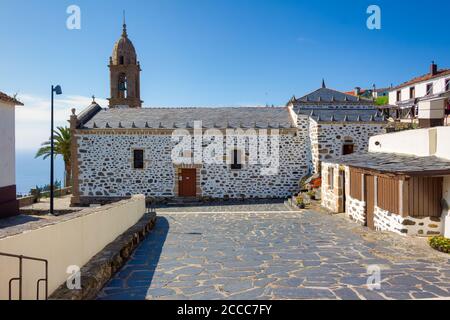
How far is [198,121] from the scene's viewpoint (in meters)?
25.7

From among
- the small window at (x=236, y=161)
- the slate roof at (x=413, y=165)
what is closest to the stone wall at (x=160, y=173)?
the small window at (x=236, y=161)

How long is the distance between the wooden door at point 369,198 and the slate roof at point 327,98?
604 inches

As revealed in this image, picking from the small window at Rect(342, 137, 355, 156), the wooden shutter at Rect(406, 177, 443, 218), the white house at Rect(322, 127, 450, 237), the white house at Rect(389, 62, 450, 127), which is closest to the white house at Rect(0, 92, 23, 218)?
the white house at Rect(322, 127, 450, 237)

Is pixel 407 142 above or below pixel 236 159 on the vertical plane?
above

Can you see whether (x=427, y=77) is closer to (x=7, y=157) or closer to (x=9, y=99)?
(x=9, y=99)

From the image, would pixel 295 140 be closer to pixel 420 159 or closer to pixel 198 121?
pixel 198 121

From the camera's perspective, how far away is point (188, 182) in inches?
974

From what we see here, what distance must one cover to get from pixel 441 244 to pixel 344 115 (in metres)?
16.7

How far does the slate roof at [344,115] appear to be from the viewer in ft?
77.7

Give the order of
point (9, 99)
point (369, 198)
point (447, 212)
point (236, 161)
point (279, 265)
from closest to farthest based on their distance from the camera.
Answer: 1. point (279, 265)
2. point (447, 212)
3. point (369, 198)
4. point (9, 99)
5. point (236, 161)

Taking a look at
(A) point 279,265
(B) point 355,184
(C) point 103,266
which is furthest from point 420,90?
(C) point 103,266

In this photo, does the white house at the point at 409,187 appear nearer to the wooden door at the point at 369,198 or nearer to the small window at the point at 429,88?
the wooden door at the point at 369,198
